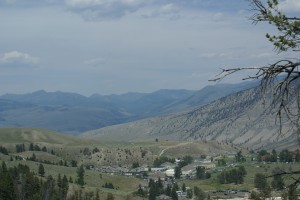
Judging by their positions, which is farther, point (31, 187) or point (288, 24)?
point (31, 187)

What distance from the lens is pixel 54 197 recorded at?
5650 inches

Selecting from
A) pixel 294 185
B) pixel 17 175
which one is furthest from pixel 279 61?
pixel 17 175

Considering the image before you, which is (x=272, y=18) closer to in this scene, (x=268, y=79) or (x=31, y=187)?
(x=268, y=79)

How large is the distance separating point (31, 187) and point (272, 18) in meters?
142

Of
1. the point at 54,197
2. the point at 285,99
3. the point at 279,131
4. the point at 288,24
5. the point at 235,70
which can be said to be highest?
the point at 288,24

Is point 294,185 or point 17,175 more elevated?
point 294,185

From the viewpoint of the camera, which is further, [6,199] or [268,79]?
[6,199]

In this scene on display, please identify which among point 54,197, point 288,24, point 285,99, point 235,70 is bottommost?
point 54,197

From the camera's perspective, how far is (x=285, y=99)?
1369 centimetres

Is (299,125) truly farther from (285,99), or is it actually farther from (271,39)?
(271,39)

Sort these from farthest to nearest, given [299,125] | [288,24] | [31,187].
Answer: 1. [31,187]
2. [288,24]
3. [299,125]

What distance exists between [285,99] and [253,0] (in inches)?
124

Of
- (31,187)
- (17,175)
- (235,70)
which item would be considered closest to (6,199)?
(31,187)

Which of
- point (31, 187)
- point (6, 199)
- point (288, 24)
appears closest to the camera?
point (288, 24)
